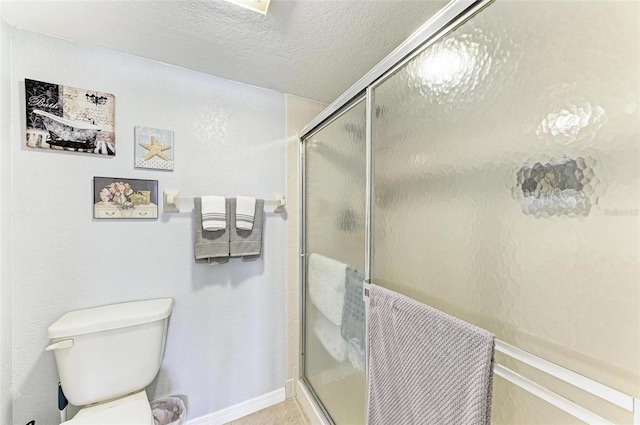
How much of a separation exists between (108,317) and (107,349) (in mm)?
137

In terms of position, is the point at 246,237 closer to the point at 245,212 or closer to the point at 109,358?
the point at 245,212

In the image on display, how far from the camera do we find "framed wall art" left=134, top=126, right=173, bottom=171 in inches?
50.4

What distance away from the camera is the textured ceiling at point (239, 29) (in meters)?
0.97

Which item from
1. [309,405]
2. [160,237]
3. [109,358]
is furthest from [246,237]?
[309,405]

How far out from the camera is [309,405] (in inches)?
59.6

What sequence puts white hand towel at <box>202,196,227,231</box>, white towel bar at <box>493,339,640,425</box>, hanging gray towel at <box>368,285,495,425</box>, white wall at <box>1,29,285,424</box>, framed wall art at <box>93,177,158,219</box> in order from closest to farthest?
white towel bar at <box>493,339,640,425</box>
hanging gray towel at <box>368,285,495,425</box>
white wall at <box>1,29,285,424</box>
framed wall art at <box>93,177,158,219</box>
white hand towel at <box>202,196,227,231</box>

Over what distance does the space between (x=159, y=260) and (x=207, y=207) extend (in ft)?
1.26

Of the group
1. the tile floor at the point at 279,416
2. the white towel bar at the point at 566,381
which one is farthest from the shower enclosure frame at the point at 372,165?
the tile floor at the point at 279,416

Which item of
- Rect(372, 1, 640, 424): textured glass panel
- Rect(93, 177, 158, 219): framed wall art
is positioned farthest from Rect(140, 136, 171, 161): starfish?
Rect(372, 1, 640, 424): textured glass panel

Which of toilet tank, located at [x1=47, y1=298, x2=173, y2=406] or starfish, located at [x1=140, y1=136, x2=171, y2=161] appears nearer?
toilet tank, located at [x1=47, y1=298, x2=173, y2=406]

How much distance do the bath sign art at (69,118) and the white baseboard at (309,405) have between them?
1809 millimetres

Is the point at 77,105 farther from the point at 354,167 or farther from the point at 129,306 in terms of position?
the point at 354,167

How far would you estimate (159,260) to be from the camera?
1.33 m

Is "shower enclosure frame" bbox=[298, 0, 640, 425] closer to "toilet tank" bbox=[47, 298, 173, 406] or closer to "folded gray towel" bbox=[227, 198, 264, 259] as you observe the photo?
"folded gray towel" bbox=[227, 198, 264, 259]
